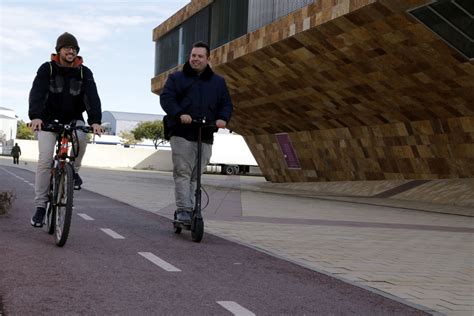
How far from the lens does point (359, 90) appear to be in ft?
78.9

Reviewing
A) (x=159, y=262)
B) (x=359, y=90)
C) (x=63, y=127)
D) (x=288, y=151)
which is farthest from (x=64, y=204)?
(x=288, y=151)

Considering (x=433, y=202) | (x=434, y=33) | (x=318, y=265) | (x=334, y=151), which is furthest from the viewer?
(x=334, y=151)

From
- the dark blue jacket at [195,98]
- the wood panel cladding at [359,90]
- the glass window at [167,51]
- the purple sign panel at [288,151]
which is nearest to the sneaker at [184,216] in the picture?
the dark blue jacket at [195,98]

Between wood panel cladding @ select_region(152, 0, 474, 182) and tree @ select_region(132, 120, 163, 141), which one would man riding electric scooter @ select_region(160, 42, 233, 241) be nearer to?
wood panel cladding @ select_region(152, 0, 474, 182)

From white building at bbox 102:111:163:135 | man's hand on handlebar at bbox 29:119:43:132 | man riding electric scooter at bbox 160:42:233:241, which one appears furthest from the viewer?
white building at bbox 102:111:163:135

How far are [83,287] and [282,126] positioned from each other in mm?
28209

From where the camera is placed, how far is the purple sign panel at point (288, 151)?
33.4 meters

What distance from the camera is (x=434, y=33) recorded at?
18266mm

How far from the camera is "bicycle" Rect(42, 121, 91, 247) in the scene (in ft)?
21.1

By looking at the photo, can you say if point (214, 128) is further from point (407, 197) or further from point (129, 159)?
point (129, 159)

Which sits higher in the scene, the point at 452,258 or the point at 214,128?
the point at 214,128

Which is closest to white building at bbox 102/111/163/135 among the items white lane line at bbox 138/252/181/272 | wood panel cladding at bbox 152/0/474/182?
wood panel cladding at bbox 152/0/474/182

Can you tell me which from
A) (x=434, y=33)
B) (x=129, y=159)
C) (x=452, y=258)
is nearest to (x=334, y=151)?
(x=434, y=33)

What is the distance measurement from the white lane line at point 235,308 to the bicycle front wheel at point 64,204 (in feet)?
7.64
